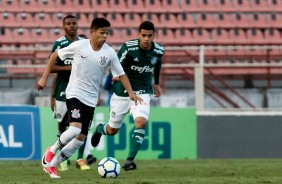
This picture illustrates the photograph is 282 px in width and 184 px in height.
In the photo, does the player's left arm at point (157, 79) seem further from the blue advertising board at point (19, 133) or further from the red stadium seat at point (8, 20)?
the red stadium seat at point (8, 20)

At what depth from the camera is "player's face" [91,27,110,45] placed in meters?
9.42

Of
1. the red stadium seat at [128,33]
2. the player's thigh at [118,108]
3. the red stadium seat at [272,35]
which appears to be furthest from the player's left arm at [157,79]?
the red stadium seat at [272,35]

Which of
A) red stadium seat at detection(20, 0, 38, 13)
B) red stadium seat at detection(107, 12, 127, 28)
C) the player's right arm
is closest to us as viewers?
the player's right arm

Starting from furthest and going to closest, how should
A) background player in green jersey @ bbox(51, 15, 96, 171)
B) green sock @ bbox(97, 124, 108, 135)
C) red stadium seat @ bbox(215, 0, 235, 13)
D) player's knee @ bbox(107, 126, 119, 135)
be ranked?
red stadium seat @ bbox(215, 0, 235, 13), green sock @ bbox(97, 124, 108, 135), player's knee @ bbox(107, 126, 119, 135), background player in green jersey @ bbox(51, 15, 96, 171)

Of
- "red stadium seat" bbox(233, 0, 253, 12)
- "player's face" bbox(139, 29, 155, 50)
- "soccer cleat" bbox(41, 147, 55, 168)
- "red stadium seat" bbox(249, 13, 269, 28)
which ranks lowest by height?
"soccer cleat" bbox(41, 147, 55, 168)

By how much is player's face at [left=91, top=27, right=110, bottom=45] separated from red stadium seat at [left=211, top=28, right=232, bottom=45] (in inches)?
397

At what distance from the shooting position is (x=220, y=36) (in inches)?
771

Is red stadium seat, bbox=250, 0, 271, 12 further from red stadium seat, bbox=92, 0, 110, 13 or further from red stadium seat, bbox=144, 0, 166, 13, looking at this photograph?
red stadium seat, bbox=92, 0, 110, 13

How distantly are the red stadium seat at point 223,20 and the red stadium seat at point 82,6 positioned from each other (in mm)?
3007

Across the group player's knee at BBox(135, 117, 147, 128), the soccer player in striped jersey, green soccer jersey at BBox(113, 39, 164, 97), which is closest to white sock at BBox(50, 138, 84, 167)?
the soccer player in striped jersey

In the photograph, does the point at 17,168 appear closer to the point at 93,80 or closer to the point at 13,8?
A: the point at 93,80

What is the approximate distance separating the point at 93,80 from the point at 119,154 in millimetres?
5897

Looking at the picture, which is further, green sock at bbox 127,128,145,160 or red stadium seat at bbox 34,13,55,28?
red stadium seat at bbox 34,13,55,28

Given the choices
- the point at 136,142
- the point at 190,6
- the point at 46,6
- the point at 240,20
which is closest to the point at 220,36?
the point at 240,20
